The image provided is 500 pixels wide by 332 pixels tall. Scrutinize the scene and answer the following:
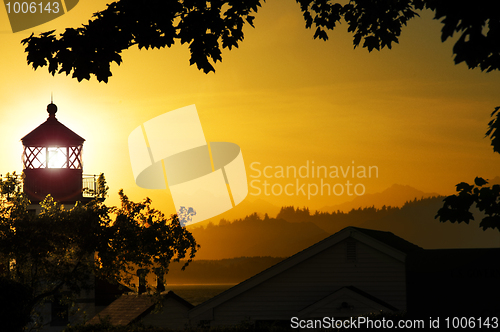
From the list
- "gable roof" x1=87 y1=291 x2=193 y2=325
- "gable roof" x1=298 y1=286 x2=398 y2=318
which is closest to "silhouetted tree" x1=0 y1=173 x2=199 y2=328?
"gable roof" x1=87 y1=291 x2=193 y2=325

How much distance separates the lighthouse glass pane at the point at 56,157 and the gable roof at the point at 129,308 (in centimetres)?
1021

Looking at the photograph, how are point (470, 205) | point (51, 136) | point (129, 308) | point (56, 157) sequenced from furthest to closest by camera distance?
1. point (56, 157)
2. point (129, 308)
3. point (51, 136)
4. point (470, 205)

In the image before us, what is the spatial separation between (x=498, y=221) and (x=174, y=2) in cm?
1165

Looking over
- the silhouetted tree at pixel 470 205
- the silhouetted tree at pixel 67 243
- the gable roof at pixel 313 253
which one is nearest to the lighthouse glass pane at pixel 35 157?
the silhouetted tree at pixel 67 243

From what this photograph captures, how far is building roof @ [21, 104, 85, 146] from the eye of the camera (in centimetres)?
3800

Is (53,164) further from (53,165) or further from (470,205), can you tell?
(470,205)

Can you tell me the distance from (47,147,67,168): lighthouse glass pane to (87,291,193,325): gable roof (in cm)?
1021

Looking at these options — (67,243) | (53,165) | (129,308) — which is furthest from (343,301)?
(53,165)

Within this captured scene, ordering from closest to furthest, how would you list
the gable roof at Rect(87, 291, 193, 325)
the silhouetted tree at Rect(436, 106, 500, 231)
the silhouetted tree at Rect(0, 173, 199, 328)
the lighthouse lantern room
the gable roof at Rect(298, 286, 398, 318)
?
1. the silhouetted tree at Rect(436, 106, 500, 231)
2. the gable roof at Rect(298, 286, 398, 318)
3. the silhouetted tree at Rect(0, 173, 199, 328)
4. the gable roof at Rect(87, 291, 193, 325)
5. the lighthouse lantern room

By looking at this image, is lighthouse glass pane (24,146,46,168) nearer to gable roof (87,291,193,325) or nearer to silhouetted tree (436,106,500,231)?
gable roof (87,291,193,325)

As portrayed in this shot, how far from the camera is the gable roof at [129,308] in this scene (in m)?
35.6

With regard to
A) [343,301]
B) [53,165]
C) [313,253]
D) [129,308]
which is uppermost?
[53,165]

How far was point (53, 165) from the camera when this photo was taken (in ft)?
125

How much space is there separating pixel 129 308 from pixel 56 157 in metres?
11.6
